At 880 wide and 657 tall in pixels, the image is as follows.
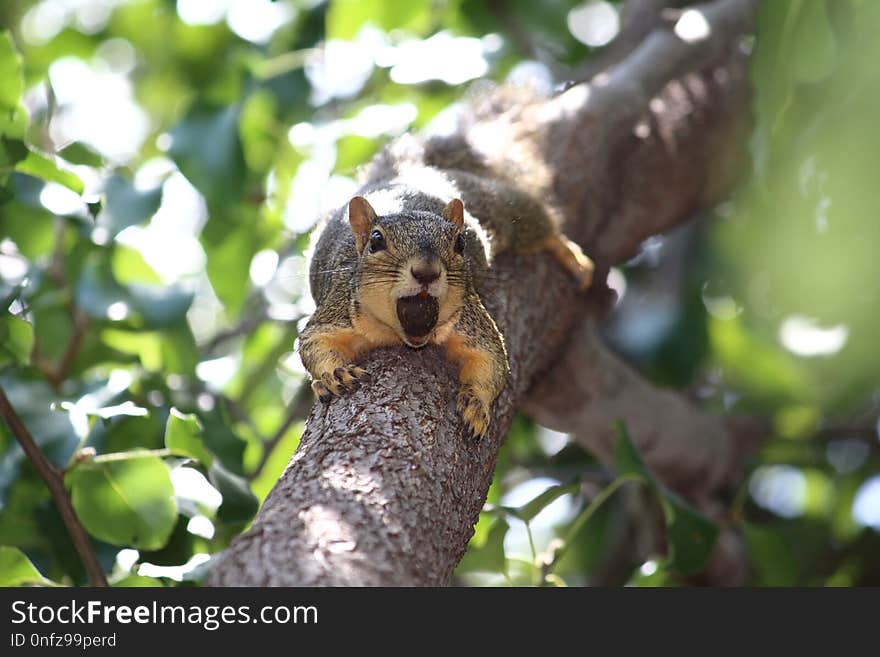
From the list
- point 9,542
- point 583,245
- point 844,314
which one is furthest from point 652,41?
point 9,542

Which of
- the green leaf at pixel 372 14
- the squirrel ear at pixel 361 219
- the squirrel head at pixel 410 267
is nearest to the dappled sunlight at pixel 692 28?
the green leaf at pixel 372 14

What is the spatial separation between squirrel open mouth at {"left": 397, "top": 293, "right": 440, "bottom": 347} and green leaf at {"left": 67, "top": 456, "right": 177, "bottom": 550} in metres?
0.53

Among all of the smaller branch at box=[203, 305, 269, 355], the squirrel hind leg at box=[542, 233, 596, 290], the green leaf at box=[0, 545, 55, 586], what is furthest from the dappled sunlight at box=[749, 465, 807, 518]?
the green leaf at box=[0, 545, 55, 586]

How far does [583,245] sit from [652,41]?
732mm

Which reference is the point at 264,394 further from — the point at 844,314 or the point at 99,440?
the point at 844,314

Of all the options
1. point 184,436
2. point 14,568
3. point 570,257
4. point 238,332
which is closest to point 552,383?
point 570,257

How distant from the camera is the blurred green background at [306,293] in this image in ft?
6.81

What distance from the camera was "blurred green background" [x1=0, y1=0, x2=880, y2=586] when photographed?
81.7 inches

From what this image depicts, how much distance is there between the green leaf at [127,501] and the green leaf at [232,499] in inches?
3.9

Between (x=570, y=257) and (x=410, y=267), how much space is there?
0.81 metres

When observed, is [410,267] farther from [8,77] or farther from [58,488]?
[8,77]

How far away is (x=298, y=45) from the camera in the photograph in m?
3.22

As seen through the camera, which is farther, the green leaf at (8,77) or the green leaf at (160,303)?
the green leaf at (160,303)

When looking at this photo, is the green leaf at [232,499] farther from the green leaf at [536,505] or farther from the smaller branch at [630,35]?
the smaller branch at [630,35]
